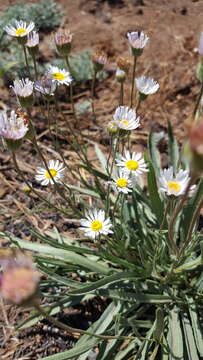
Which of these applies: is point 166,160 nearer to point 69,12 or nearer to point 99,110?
point 99,110

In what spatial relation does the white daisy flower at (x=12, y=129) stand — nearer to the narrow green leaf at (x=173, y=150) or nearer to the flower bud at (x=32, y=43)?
the flower bud at (x=32, y=43)

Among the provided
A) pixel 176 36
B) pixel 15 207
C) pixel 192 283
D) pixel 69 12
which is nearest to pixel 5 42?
pixel 69 12

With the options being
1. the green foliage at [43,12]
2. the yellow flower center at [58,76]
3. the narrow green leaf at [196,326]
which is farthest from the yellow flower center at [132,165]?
the green foliage at [43,12]

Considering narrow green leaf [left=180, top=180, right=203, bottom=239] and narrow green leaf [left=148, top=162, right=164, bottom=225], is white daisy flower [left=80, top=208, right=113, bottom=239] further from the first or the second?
narrow green leaf [left=180, top=180, right=203, bottom=239]

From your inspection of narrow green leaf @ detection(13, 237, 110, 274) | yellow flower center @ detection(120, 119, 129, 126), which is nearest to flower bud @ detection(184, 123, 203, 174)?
yellow flower center @ detection(120, 119, 129, 126)

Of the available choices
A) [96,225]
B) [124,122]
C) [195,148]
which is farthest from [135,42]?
[195,148]

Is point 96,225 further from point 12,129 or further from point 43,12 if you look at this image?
point 43,12
